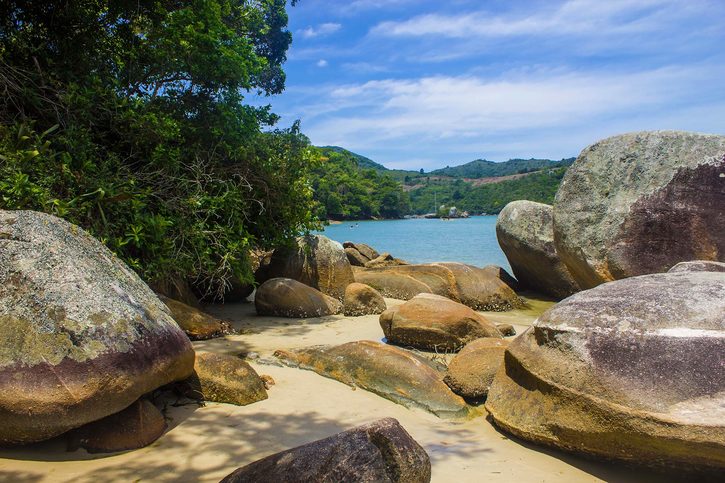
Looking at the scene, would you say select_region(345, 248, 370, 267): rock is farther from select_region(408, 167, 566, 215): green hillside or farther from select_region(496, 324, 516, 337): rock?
select_region(408, 167, 566, 215): green hillside

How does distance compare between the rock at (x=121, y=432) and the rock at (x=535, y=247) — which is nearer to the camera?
the rock at (x=121, y=432)

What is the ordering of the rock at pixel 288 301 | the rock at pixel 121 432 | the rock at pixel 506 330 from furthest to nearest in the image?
the rock at pixel 288 301, the rock at pixel 506 330, the rock at pixel 121 432

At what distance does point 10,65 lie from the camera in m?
6.86

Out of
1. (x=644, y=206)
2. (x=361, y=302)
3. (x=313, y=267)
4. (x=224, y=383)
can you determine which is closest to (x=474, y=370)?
(x=224, y=383)

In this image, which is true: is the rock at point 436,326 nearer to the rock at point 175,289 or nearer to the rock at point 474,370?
the rock at point 474,370

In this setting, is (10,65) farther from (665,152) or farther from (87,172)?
(665,152)

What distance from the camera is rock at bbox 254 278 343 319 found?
9.14m

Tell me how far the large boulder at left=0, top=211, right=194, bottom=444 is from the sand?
28cm

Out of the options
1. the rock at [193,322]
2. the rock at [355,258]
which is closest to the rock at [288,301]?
the rock at [193,322]

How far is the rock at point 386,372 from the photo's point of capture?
5.21 metres

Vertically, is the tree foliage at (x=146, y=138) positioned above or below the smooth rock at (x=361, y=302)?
above

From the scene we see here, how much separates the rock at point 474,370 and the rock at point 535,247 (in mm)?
6920

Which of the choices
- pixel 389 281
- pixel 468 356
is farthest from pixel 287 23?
pixel 468 356

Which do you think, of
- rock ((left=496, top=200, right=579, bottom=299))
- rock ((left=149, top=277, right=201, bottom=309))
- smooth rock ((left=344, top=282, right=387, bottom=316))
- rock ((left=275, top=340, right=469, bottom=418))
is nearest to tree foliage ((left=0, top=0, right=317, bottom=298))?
rock ((left=149, top=277, right=201, bottom=309))
